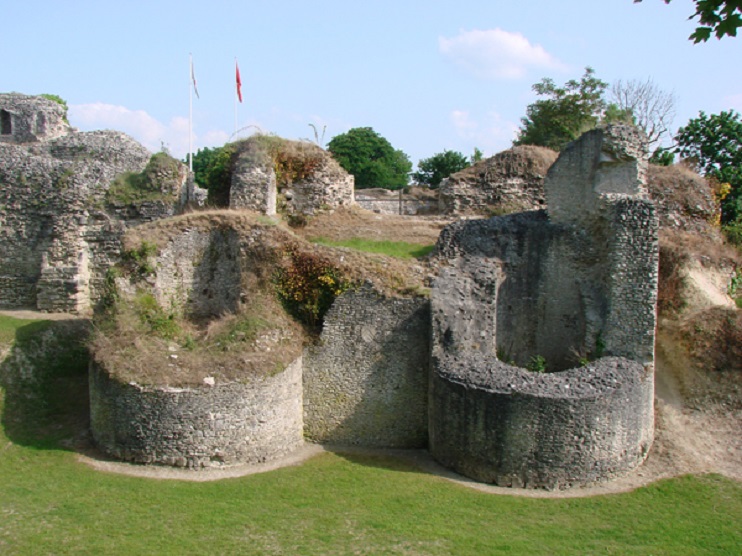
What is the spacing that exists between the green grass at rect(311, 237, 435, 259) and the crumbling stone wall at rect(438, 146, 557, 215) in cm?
413

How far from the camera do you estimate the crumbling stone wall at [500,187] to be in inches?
882

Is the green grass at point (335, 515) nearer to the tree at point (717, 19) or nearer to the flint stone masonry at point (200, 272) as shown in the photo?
the flint stone masonry at point (200, 272)

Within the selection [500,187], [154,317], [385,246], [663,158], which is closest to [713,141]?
[663,158]

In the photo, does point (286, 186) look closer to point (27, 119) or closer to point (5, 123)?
point (27, 119)

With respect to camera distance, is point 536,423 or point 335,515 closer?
point 335,515

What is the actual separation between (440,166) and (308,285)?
2904 cm

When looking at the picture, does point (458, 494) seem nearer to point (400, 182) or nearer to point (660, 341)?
point (660, 341)

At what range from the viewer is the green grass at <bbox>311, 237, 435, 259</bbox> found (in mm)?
18155

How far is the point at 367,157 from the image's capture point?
52938 mm

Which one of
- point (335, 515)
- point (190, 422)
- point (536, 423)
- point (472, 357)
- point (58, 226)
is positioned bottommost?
point (335, 515)

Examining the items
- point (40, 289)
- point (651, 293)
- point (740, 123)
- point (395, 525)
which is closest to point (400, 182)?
point (740, 123)

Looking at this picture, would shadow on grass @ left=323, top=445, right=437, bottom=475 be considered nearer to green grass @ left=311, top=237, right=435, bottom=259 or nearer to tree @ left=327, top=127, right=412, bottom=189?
green grass @ left=311, top=237, right=435, bottom=259

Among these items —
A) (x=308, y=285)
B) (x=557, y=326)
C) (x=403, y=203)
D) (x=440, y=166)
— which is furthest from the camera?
(x=440, y=166)

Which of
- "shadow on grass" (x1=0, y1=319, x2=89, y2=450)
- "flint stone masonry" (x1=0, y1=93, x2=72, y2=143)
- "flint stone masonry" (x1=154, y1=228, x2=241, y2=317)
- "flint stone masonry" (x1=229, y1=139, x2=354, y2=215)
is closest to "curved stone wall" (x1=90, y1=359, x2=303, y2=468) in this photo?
"shadow on grass" (x1=0, y1=319, x2=89, y2=450)
